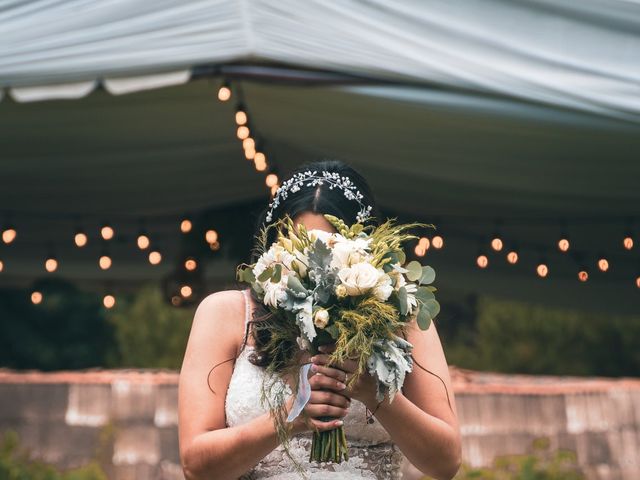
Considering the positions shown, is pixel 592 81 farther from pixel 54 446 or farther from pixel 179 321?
pixel 179 321

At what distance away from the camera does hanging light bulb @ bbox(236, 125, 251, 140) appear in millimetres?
5102

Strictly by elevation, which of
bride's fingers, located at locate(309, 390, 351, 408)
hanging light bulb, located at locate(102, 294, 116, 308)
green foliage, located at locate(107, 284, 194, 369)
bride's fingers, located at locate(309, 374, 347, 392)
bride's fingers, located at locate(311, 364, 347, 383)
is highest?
green foliage, located at locate(107, 284, 194, 369)

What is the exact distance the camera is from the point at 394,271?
2.30 metres

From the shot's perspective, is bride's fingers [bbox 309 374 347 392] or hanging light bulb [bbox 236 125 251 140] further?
hanging light bulb [bbox 236 125 251 140]

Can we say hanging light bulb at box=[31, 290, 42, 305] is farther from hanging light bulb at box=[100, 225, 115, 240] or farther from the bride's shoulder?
the bride's shoulder

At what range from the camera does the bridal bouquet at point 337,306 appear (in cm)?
220

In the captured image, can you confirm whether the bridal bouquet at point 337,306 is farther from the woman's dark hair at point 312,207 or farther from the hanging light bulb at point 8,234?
the hanging light bulb at point 8,234

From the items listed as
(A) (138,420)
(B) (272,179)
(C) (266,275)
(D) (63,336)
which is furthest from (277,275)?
(D) (63,336)

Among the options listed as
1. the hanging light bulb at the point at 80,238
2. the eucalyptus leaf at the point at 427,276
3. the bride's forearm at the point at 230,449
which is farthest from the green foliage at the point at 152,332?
the eucalyptus leaf at the point at 427,276

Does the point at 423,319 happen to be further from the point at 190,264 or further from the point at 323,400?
the point at 190,264

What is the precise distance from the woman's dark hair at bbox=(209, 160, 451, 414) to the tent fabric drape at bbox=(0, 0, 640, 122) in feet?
3.53

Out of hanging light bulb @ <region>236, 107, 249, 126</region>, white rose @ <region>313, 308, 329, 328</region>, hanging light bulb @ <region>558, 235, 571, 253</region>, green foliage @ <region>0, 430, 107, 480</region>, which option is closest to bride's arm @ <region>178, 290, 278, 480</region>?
white rose @ <region>313, 308, 329, 328</region>

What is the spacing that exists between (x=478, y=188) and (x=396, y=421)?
332cm

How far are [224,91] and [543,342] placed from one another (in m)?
10.8
